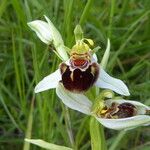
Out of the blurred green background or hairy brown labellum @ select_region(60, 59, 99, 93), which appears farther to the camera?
the blurred green background

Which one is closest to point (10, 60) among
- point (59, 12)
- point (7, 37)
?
point (7, 37)

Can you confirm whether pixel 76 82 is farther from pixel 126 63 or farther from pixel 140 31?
pixel 140 31

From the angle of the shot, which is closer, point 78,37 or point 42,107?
point 78,37

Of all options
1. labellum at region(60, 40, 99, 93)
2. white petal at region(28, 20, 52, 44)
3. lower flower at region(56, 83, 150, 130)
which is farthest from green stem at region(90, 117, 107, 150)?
white petal at region(28, 20, 52, 44)

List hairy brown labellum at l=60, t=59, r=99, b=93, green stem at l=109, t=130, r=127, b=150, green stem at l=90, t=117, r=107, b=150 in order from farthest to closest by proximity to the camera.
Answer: green stem at l=109, t=130, r=127, b=150
green stem at l=90, t=117, r=107, b=150
hairy brown labellum at l=60, t=59, r=99, b=93

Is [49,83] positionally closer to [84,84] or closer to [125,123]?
[84,84]

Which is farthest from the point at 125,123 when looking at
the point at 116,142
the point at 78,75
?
the point at 116,142

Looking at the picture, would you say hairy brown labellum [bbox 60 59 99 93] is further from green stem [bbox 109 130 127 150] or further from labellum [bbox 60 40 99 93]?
green stem [bbox 109 130 127 150]
